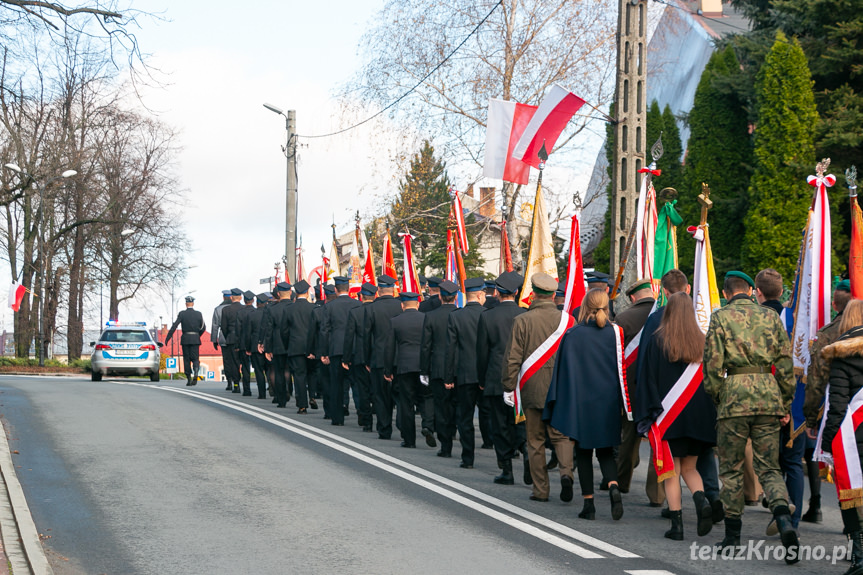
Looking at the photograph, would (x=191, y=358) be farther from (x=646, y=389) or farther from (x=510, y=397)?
(x=646, y=389)

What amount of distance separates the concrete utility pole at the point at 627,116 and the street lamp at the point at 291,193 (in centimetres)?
1494

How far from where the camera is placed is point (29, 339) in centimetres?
5059

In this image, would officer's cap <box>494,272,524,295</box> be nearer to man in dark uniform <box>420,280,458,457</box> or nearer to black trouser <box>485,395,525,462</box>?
black trouser <box>485,395,525,462</box>

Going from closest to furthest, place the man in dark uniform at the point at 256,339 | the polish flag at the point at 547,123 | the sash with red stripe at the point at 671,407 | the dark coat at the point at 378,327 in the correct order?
the sash with red stripe at the point at 671,407 < the dark coat at the point at 378,327 < the polish flag at the point at 547,123 < the man in dark uniform at the point at 256,339

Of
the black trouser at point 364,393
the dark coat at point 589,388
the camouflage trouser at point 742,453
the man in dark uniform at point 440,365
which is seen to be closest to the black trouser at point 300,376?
the black trouser at point 364,393

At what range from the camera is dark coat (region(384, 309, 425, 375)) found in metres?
14.2

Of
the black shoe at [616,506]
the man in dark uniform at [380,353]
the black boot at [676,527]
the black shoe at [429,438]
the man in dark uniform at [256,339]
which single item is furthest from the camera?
the man in dark uniform at [256,339]

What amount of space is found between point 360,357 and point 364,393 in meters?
0.68

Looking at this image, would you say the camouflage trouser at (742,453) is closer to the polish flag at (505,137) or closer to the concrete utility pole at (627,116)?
the concrete utility pole at (627,116)

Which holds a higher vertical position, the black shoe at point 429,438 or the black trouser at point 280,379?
the black trouser at point 280,379

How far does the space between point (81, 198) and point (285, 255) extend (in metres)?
24.1

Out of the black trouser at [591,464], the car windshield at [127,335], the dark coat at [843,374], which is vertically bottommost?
the black trouser at [591,464]

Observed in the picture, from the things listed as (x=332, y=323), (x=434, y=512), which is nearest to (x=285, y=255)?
(x=332, y=323)

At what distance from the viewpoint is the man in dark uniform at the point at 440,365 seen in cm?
1309
